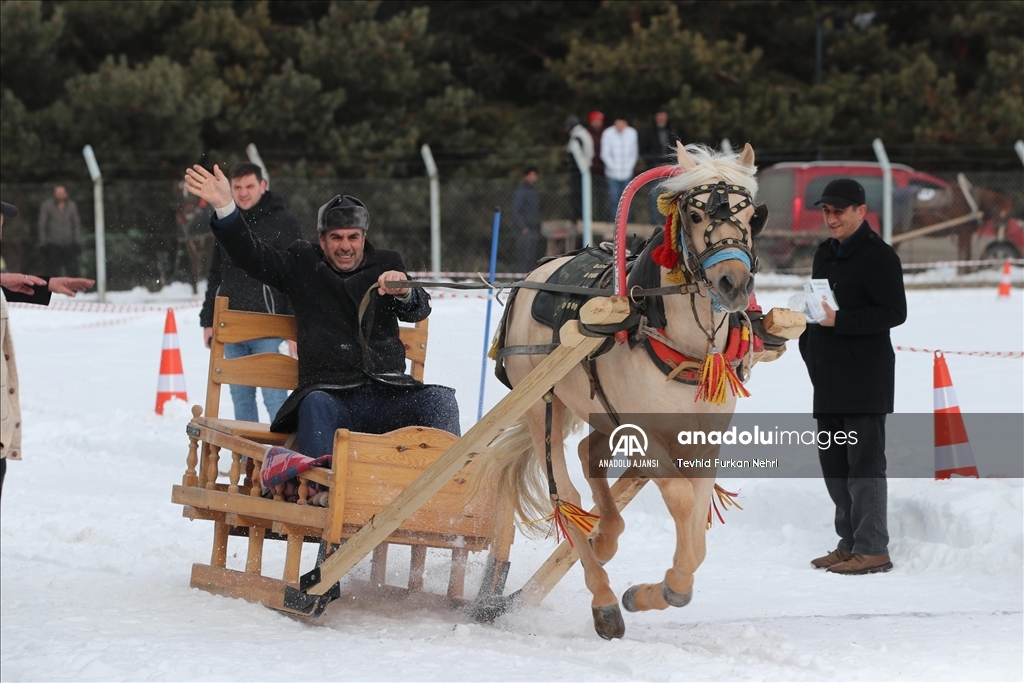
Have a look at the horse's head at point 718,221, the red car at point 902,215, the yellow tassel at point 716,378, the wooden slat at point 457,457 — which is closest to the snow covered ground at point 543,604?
the wooden slat at point 457,457

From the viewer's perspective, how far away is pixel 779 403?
9.53m

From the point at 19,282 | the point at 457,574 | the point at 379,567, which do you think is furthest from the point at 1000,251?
the point at 19,282

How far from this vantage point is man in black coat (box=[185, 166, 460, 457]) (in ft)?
19.4

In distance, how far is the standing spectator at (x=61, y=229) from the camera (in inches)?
674

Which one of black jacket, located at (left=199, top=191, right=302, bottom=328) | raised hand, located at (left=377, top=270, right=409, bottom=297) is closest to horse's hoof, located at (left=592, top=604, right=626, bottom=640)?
raised hand, located at (left=377, top=270, right=409, bottom=297)

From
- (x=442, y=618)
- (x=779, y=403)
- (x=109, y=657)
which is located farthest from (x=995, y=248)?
(x=109, y=657)

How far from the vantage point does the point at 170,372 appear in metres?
10.5

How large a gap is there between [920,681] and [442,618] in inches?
80.4

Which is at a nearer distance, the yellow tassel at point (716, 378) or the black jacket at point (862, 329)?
the yellow tassel at point (716, 378)

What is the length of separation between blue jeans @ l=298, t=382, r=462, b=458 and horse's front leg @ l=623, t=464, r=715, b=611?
4.92 ft

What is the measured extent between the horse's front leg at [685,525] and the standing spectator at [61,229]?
13837 mm

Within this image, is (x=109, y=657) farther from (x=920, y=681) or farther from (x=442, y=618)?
(x=920, y=681)

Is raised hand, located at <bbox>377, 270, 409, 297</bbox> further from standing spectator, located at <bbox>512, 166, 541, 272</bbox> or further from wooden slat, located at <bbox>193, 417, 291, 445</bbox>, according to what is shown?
standing spectator, located at <bbox>512, 166, 541, 272</bbox>

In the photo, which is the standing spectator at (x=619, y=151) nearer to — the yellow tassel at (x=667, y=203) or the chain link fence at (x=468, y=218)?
the chain link fence at (x=468, y=218)
